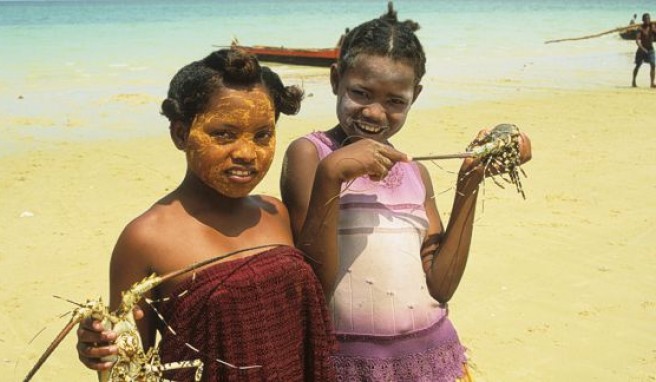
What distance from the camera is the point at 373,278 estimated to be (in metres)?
2.02

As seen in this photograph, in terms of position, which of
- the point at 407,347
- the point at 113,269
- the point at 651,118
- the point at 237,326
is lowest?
the point at 651,118

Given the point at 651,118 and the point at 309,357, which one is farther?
the point at 651,118

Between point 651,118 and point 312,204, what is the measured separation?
36.2 feet

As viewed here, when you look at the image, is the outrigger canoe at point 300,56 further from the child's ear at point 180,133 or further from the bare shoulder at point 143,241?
the bare shoulder at point 143,241

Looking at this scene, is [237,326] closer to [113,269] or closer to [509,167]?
[113,269]

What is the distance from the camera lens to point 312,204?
191cm

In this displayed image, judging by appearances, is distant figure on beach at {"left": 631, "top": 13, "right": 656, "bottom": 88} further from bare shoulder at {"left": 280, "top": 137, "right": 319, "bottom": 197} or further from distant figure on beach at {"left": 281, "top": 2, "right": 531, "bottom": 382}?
bare shoulder at {"left": 280, "top": 137, "right": 319, "bottom": 197}

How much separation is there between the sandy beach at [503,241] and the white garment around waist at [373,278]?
2345 millimetres

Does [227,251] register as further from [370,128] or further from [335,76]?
[335,76]

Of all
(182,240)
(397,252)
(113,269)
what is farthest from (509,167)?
(113,269)

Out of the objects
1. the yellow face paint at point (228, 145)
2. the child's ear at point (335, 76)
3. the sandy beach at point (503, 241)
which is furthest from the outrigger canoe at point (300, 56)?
the yellow face paint at point (228, 145)

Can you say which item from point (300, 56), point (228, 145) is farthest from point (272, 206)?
point (300, 56)

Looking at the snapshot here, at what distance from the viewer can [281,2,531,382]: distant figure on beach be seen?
2012 millimetres

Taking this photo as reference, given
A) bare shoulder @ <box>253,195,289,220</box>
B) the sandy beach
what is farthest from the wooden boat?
bare shoulder @ <box>253,195,289,220</box>
